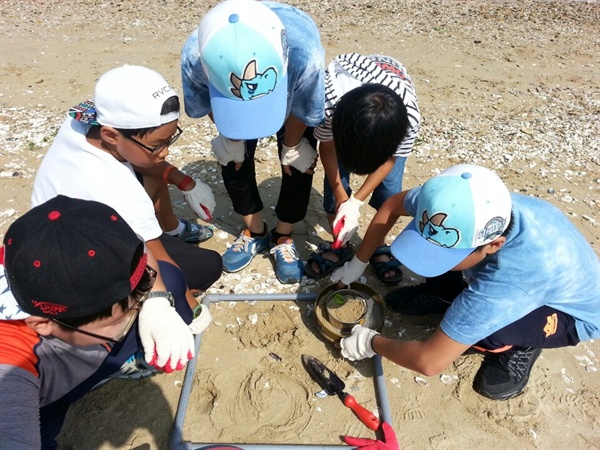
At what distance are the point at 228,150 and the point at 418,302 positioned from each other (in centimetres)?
144

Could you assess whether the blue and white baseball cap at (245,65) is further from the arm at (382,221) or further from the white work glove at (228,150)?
the arm at (382,221)

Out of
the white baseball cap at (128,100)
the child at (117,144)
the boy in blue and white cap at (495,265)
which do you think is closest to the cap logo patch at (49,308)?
the child at (117,144)

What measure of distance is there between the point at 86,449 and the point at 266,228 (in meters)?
1.70

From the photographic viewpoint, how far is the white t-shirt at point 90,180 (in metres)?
1.83

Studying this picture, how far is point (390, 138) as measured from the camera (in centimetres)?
208

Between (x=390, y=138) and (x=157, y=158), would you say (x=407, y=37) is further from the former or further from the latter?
(x=157, y=158)

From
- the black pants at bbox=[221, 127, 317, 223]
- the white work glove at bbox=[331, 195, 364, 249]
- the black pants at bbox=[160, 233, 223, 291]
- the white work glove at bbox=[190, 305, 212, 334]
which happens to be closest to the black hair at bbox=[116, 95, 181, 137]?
the black pants at bbox=[160, 233, 223, 291]

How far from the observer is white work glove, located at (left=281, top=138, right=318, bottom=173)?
257 cm

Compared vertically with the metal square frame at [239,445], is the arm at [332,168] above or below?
above

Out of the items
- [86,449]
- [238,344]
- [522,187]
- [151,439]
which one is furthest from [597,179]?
[86,449]

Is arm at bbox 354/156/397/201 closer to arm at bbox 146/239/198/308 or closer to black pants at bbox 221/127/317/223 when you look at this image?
black pants at bbox 221/127/317/223

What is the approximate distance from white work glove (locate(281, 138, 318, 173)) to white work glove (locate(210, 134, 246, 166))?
247 millimetres

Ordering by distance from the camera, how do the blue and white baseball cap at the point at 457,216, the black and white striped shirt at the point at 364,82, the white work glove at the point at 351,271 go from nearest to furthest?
the blue and white baseball cap at the point at 457,216 < the black and white striped shirt at the point at 364,82 < the white work glove at the point at 351,271

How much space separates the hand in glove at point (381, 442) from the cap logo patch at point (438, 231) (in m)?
0.94
